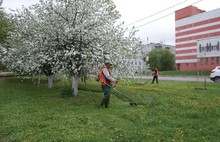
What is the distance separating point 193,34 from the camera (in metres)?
70.4

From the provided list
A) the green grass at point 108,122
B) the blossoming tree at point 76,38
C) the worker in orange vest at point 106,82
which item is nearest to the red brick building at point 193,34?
the blossoming tree at point 76,38

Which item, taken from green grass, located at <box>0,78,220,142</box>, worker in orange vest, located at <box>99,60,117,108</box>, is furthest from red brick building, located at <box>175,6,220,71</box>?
green grass, located at <box>0,78,220,142</box>

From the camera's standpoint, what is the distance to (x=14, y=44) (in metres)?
14.2

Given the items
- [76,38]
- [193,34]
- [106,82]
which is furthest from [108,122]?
[193,34]

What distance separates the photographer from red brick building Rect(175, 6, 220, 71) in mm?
60497

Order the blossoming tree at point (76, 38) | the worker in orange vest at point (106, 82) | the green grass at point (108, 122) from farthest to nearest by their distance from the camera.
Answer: the blossoming tree at point (76, 38)
the worker in orange vest at point (106, 82)
the green grass at point (108, 122)

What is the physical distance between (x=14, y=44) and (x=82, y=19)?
5211 mm

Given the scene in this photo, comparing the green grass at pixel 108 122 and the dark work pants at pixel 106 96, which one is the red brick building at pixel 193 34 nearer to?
the dark work pants at pixel 106 96

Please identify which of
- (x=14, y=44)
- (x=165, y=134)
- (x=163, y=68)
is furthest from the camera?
(x=163, y=68)

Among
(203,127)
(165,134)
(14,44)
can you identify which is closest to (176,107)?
(203,127)

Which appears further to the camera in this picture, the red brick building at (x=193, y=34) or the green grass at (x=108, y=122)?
the red brick building at (x=193, y=34)

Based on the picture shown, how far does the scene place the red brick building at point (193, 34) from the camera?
60.5m

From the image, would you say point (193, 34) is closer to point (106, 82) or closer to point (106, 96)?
point (106, 82)

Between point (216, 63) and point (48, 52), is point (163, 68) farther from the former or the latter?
point (48, 52)
